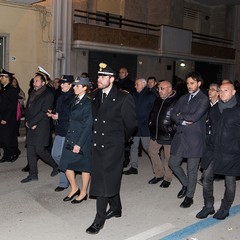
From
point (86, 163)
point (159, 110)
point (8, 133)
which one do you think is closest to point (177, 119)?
point (159, 110)

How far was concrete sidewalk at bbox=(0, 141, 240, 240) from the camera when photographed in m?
4.62

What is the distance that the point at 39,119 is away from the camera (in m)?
6.58

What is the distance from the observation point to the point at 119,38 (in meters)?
17.6

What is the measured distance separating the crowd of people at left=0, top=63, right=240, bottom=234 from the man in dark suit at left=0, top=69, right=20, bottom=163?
0.12 feet

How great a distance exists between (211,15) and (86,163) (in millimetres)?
22624

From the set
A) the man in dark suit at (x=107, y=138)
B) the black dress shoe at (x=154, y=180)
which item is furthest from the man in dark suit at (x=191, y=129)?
the black dress shoe at (x=154, y=180)

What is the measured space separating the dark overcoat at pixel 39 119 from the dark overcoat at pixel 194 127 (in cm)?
233

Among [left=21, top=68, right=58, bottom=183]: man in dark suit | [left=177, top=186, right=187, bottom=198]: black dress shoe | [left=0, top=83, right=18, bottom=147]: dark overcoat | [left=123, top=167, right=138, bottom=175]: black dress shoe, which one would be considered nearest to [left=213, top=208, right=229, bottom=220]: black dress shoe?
[left=177, top=186, right=187, bottom=198]: black dress shoe

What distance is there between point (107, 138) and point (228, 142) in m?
1.55

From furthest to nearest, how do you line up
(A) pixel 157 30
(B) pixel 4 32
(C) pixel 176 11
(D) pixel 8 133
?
(C) pixel 176 11, (A) pixel 157 30, (B) pixel 4 32, (D) pixel 8 133

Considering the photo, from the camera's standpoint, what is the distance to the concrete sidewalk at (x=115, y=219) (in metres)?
4.62

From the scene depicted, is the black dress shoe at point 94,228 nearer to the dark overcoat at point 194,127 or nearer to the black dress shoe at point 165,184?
the dark overcoat at point 194,127

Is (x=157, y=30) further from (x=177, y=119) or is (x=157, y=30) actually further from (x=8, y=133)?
(x=177, y=119)

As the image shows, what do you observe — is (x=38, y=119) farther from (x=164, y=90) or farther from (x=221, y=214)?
(x=221, y=214)
